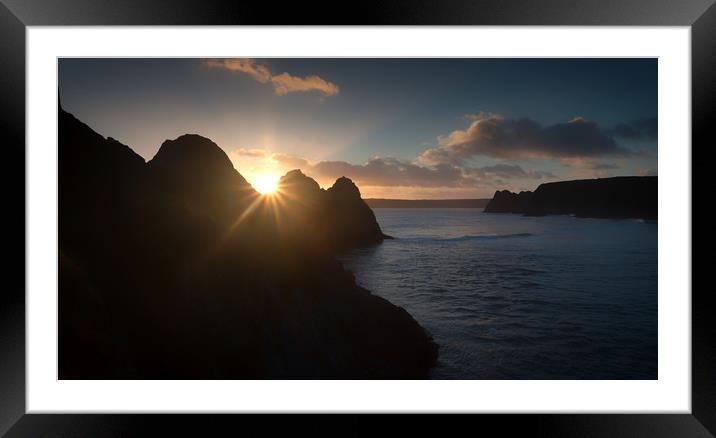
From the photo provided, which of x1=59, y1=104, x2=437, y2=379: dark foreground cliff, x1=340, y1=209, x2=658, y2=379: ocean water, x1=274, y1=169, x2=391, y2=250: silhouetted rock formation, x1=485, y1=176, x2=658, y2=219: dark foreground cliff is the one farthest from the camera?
x1=274, y1=169, x2=391, y2=250: silhouetted rock formation

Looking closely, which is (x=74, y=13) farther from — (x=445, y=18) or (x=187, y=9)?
(x=445, y=18)

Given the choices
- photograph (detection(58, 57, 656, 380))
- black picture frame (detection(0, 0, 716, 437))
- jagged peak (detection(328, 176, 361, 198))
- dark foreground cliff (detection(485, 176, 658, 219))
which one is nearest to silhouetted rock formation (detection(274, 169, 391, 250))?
jagged peak (detection(328, 176, 361, 198))

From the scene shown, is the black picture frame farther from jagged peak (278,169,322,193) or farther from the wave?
the wave

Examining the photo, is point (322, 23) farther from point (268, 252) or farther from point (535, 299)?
point (535, 299)

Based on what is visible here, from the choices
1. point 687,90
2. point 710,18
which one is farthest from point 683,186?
point 710,18

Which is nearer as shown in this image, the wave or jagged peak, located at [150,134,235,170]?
jagged peak, located at [150,134,235,170]

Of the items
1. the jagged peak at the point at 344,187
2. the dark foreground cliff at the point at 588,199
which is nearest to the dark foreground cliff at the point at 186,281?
the dark foreground cliff at the point at 588,199
